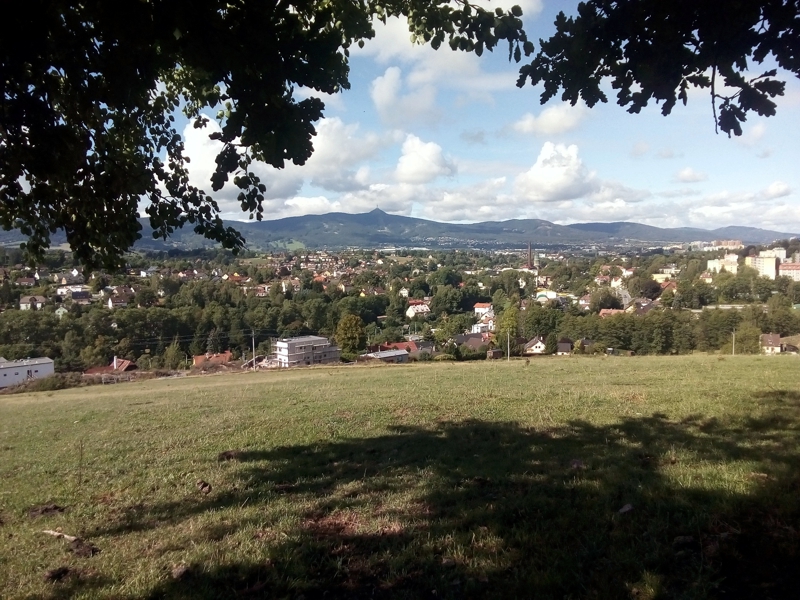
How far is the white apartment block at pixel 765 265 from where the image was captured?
50.5 metres

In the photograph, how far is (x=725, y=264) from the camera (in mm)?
58906

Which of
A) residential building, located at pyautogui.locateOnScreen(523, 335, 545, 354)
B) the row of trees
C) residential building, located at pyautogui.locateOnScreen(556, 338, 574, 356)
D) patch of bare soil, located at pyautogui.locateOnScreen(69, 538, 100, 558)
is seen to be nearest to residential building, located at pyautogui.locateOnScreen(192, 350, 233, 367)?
the row of trees

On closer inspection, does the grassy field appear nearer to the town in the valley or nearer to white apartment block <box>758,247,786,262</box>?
the town in the valley

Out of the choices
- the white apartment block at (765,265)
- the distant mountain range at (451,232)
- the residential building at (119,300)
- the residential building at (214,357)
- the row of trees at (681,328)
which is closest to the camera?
the row of trees at (681,328)

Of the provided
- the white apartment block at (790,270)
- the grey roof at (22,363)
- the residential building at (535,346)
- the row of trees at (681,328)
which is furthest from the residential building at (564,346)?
the grey roof at (22,363)

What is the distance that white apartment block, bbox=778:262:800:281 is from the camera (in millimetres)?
47969

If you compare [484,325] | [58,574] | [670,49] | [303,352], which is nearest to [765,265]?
[484,325]

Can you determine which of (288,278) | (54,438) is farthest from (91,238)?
(288,278)

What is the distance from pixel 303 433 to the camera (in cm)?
779

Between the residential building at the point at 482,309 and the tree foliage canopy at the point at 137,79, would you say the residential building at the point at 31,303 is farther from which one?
the tree foliage canopy at the point at 137,79

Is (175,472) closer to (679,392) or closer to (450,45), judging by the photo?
(450,45)

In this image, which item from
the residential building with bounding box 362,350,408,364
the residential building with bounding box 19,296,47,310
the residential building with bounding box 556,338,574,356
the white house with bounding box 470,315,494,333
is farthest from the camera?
the white house with bounding box 470,315,494,333

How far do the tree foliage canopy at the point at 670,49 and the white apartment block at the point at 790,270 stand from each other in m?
53.5

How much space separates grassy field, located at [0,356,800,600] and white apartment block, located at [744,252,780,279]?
162 feet
